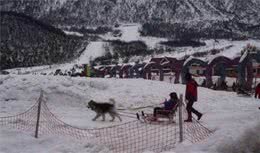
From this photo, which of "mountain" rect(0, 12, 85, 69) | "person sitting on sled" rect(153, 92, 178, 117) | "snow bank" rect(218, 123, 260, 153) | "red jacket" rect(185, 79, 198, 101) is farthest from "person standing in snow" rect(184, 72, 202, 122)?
"mountain" rect(0, 12, 85, 69)

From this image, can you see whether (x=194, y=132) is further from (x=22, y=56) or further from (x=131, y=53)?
(x=131, y=53)

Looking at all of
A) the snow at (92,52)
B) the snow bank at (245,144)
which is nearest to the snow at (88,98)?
the snow bank at (245,144)

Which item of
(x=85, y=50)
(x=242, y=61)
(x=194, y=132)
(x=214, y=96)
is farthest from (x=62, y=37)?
(x=194, y=132)

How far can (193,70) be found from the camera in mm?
61812

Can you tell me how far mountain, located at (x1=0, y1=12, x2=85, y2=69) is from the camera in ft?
425

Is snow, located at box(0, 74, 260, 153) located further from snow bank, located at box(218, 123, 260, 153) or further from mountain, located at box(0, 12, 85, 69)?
mountain, located at box(0, 12, 85, 69)

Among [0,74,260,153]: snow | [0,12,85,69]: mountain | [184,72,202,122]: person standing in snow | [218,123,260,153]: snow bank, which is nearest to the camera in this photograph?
[218,123,260,153]: snow bank

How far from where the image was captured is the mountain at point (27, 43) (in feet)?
425

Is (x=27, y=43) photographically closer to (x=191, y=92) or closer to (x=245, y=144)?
(x=191, y=92)

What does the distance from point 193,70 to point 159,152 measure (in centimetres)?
5355

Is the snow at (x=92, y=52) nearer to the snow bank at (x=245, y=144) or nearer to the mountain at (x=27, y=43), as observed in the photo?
the mountain at (x=27, y=43)

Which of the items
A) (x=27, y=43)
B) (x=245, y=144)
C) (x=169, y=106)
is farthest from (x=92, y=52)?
(x=245, y=144)

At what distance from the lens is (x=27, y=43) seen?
141 meters

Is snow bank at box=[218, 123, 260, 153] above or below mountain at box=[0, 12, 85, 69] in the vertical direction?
below
